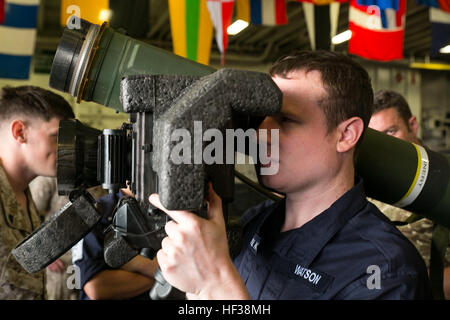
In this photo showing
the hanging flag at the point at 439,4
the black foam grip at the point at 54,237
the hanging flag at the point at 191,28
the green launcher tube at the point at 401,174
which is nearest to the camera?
the black foam grip at the point at 54,237

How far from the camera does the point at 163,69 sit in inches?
31.9

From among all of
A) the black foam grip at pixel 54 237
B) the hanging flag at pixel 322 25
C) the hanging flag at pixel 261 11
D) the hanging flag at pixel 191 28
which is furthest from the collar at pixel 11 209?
the hanging flag at pixel 322 25

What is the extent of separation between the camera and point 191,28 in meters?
2.55

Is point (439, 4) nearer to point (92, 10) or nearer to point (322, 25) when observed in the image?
point (322, 25)

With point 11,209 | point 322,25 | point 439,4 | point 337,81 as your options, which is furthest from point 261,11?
point 337,81

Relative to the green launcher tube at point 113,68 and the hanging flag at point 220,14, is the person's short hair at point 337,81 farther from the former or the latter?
the hanging flag at point 220,14

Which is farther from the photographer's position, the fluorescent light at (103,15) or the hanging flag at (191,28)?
the hanging flag at (191,28)

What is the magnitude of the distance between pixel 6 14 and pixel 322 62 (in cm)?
238

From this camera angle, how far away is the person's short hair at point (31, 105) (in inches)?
57.2

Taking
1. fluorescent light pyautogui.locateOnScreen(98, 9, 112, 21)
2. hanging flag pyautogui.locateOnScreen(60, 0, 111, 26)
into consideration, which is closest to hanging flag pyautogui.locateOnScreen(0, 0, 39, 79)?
hanging flag pyautogui.locateOnScreen(60, 0, 111, 26)

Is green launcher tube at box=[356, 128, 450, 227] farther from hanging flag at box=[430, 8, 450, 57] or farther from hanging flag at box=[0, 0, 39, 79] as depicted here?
hanging flag at box=[430, 8, 450, 57]

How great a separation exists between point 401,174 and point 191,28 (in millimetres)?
1906

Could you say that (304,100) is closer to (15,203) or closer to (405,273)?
(405,273)

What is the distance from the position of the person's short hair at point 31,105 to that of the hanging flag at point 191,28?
3.71 ft
